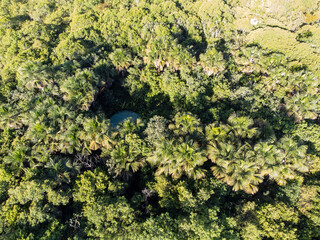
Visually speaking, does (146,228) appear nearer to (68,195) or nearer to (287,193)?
(68,195)

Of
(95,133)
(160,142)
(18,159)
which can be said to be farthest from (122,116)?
(18,159)

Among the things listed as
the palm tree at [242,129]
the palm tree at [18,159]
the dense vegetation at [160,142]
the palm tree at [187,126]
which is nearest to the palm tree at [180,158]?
the dense vegetation at [160,142]

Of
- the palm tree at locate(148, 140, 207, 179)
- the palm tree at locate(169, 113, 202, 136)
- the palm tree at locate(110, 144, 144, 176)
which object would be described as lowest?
the palm tree at locate(110, 144, 144, 176)

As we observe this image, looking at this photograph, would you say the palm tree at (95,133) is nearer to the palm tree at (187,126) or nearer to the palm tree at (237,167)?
the palm tree at (187,126)

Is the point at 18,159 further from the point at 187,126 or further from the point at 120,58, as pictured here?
the point at 120,58

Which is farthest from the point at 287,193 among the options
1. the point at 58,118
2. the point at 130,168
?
the point at 58,118

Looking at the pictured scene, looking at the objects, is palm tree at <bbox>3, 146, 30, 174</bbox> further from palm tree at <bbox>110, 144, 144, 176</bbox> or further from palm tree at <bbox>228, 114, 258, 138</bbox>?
palm tree at <bbox>228, 114, 258, 138</bbox>

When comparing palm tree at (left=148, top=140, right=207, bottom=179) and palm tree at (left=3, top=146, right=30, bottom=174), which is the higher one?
palm tree at (left=148, top=140, right=207, bottom=179)

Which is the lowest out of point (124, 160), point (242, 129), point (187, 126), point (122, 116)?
point (124, 160)

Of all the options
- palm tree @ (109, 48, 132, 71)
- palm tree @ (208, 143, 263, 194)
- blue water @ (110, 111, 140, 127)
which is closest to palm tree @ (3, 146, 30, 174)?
blue water @ (110, 111, 140, 127)
